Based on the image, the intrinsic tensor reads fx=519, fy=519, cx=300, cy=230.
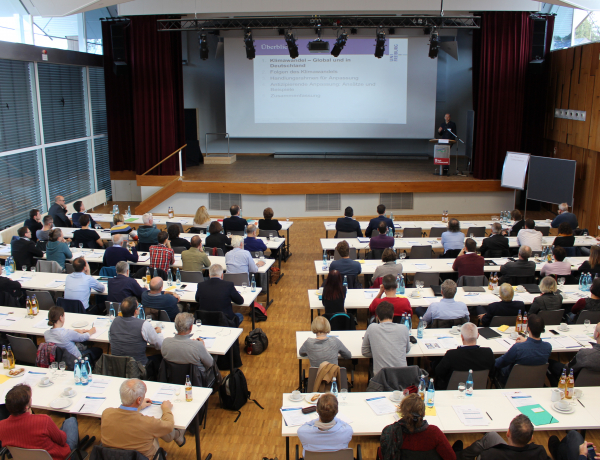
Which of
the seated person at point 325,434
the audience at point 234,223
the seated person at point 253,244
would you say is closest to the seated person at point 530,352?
the seated person at point 325,434

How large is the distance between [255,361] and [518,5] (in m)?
10.8

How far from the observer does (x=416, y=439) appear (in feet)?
10.9

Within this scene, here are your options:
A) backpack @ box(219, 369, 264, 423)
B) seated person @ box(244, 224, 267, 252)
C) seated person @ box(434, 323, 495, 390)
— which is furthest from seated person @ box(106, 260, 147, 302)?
seated person @ box(434, 323, 495, 390)

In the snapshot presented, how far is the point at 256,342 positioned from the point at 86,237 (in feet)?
12.3

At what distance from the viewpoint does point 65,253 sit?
756 centimetres

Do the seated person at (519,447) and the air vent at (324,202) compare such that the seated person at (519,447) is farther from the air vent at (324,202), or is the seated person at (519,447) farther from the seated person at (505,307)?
the air vent at (324,202)

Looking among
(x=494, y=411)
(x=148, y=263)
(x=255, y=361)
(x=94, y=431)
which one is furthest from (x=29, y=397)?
(x=148, y=263)

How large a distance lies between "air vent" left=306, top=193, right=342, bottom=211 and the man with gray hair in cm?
954

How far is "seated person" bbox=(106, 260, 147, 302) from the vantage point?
5.99m

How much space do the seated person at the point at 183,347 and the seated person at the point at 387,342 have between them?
1541 mm

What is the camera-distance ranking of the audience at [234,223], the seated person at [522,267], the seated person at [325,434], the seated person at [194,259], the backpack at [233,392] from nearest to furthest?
the seated person at [325,434] < the backpack at [233,392] < the seated person at [522,267] < the seated person at [194,259] < the audience at [234,223]

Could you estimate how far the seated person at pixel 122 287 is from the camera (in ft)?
19.7

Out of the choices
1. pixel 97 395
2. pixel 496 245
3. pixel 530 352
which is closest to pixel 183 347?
pixel 97 395

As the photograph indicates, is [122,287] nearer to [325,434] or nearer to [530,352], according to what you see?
[325,434]
